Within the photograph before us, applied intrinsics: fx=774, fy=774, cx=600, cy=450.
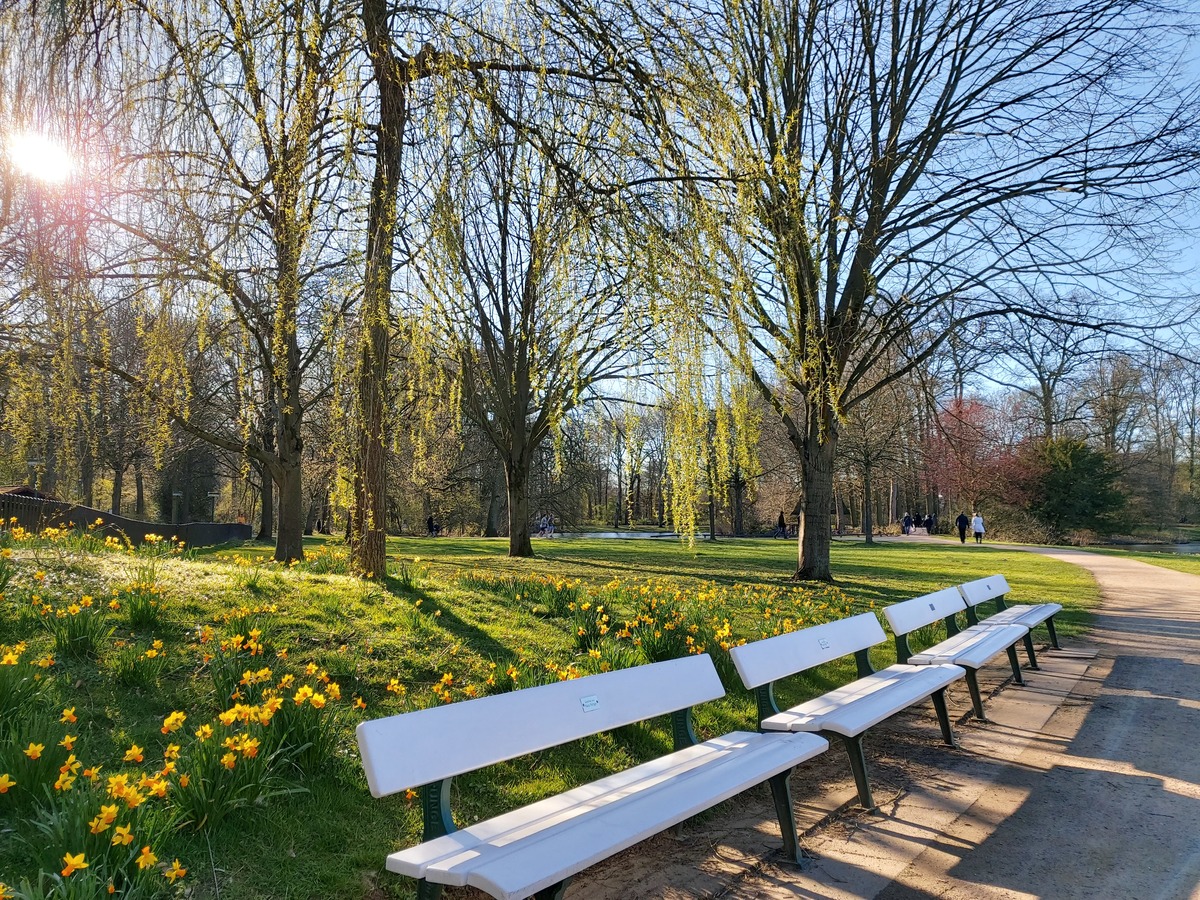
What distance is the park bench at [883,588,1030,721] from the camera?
483cm

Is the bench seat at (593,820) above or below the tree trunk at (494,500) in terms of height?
below

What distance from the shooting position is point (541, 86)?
134 inches

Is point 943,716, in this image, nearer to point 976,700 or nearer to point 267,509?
point 976,700

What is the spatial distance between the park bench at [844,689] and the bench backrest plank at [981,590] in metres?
2.07

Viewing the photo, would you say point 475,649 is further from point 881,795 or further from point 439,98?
point 439,98

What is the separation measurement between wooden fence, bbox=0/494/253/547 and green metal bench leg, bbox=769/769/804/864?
628 cm

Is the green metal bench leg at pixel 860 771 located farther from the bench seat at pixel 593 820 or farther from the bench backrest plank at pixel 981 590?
the bench backrest plank at pixel 981 590

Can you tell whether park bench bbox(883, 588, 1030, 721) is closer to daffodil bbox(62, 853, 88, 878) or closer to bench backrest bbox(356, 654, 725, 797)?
bench backrest bbox(356, 654, 725, 797)

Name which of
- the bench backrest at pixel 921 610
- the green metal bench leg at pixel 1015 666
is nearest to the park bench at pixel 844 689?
the bench backrest at pixel 921 610

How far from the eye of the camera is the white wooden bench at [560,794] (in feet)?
6.81

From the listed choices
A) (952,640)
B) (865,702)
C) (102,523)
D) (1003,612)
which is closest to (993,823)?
(865,702)

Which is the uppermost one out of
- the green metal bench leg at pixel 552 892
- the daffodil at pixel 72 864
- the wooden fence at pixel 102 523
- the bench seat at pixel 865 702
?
the wooden fence at pixel 102 523

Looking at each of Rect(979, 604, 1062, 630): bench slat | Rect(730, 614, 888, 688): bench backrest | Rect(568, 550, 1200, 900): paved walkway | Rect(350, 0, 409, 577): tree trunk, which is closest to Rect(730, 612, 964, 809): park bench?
Rect(730, 614, 888, 688): bench backrest

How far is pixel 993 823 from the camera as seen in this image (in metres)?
3.34
